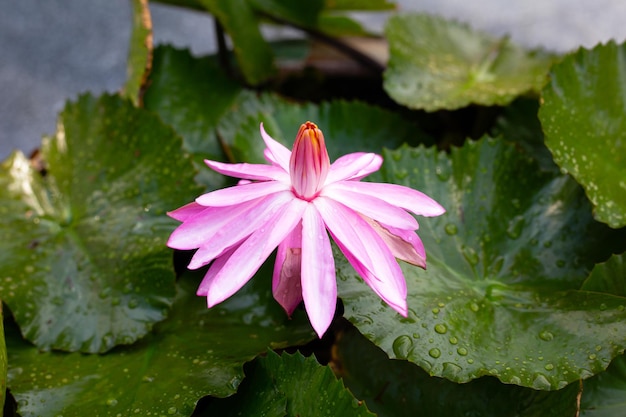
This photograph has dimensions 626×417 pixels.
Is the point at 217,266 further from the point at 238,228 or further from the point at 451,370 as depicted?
the point at 451,370

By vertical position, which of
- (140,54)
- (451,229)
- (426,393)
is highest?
(140,54)

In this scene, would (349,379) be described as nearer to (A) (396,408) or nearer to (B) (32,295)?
(A) (396,408)

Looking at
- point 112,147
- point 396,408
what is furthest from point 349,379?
point 112,147

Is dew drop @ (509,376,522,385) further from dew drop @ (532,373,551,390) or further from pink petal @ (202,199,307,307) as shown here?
pink petal @ (202,199,307,307)

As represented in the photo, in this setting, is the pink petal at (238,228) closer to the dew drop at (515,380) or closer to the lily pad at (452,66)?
the dew drop at (515,380)

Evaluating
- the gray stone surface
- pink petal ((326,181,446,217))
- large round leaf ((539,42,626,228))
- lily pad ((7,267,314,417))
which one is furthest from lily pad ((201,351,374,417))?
the gray stone surface

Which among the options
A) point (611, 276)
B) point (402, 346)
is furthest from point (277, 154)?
point (611, 276)

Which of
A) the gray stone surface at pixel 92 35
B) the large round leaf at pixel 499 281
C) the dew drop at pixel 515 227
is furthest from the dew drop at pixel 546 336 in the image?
the gray stone surface at pixel 92 35
